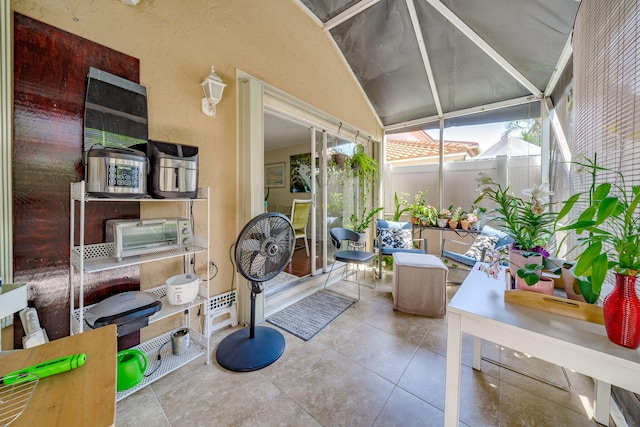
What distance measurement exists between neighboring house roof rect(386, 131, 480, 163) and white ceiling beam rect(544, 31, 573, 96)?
997mm

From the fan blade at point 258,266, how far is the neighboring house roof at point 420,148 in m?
3.54

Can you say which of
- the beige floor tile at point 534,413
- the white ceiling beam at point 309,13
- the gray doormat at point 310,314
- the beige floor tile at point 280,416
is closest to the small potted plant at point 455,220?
the gray doormat at point 310,314

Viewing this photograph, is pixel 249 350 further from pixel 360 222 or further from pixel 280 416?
pixel 360 222

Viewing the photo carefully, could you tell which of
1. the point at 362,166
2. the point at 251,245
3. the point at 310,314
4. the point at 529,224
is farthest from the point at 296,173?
the point at 529,224

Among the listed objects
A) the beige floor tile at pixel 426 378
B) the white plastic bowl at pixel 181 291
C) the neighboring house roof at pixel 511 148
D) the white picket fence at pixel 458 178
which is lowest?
the beige floor tile at pixel 426 378

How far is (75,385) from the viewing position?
2.04 ft

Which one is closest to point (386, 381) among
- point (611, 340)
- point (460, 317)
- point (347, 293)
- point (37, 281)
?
point (460, 317)

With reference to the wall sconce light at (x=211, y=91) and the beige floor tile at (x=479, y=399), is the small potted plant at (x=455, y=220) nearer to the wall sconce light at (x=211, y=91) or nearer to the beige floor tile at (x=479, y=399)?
the beige floor tile at (x=479, y=399)

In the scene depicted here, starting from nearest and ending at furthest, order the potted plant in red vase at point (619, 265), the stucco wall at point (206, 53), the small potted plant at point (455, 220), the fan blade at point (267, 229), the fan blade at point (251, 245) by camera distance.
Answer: the potted plant in red vase at point (619, 265), the stucco wall at point (206, 53), the fan blade at point (251, 245), the fan blade at point (267, 229), the small potted plant at point (455, 220)

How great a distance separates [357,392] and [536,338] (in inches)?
41.0

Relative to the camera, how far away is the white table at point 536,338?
732 millimetres

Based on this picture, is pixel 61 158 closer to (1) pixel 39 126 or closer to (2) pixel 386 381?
(1) pixel 39 126

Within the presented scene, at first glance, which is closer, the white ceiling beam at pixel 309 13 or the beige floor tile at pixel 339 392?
the beige floor tile at pixel 339 392

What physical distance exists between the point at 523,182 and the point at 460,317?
3418mm
